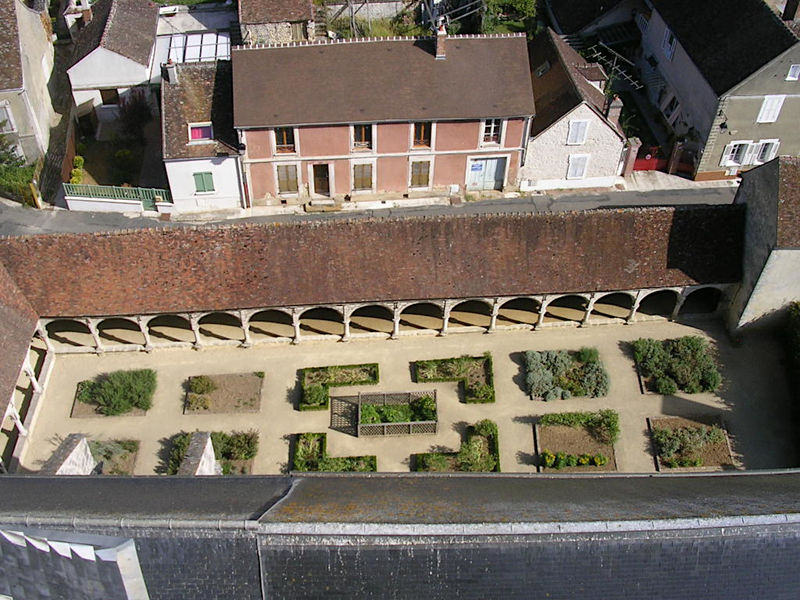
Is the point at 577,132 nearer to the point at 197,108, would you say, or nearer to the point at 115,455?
the point at 197,108

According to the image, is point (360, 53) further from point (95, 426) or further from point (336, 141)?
point (95, 426)

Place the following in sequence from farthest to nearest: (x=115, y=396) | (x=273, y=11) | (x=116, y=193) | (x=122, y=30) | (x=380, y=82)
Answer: (x=273, y=11) → (x=122, y=30) → (x=116, y=193) → (x=380, y=82) → (x=115, y=396)

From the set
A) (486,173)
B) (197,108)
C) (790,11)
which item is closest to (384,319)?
(486,173)

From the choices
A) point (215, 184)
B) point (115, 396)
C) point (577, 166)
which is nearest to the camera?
point (115, 396)

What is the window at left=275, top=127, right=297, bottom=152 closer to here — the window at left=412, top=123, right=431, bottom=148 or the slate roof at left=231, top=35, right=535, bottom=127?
the slate roof at left=231, top=35, right=535, bottom=127

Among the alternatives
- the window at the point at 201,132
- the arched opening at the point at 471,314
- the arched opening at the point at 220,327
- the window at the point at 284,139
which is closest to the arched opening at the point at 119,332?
the arched opening at the point at 220,327

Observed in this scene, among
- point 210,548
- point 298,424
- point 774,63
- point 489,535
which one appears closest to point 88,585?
point 210,548
